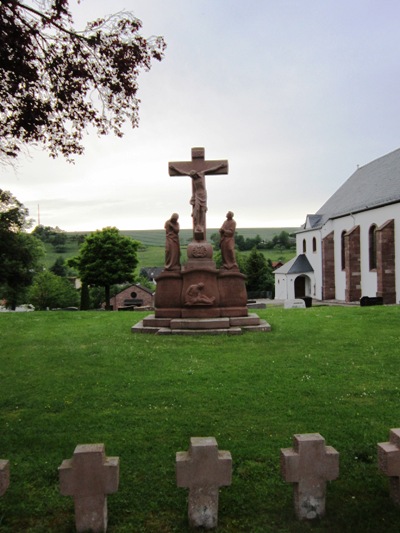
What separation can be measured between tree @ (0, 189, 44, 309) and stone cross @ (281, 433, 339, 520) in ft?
110

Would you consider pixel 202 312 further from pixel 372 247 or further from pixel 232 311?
pixel 372 247

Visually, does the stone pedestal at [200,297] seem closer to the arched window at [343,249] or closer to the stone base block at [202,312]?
the stone base block at [202,312]

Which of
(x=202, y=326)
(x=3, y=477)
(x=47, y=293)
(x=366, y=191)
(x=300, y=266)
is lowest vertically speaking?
(x=3, y=477)

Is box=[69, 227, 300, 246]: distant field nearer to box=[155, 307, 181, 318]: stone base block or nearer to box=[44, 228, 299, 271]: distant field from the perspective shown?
box=[44, 228, 299, 271]: distant field

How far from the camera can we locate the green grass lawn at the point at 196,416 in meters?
3.79

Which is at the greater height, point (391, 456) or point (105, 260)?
point (105, 260)

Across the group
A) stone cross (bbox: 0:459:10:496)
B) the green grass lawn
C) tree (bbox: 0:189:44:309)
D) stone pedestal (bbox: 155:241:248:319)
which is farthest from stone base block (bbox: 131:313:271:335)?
tree (bbox: 0:189:44:309)

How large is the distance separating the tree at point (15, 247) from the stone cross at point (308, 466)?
33426 millimetres

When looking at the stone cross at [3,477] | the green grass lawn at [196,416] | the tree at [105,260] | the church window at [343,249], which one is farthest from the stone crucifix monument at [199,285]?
the tree at [105,260]

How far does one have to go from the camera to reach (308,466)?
134 inches

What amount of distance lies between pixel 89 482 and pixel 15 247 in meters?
35.6

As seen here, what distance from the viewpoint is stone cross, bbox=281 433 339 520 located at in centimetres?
338

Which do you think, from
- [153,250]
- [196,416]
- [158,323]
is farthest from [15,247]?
[153,250]

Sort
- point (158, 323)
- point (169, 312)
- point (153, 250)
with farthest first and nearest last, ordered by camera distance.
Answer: point (153, 250) → point (169, 312) → point (158, 323)
